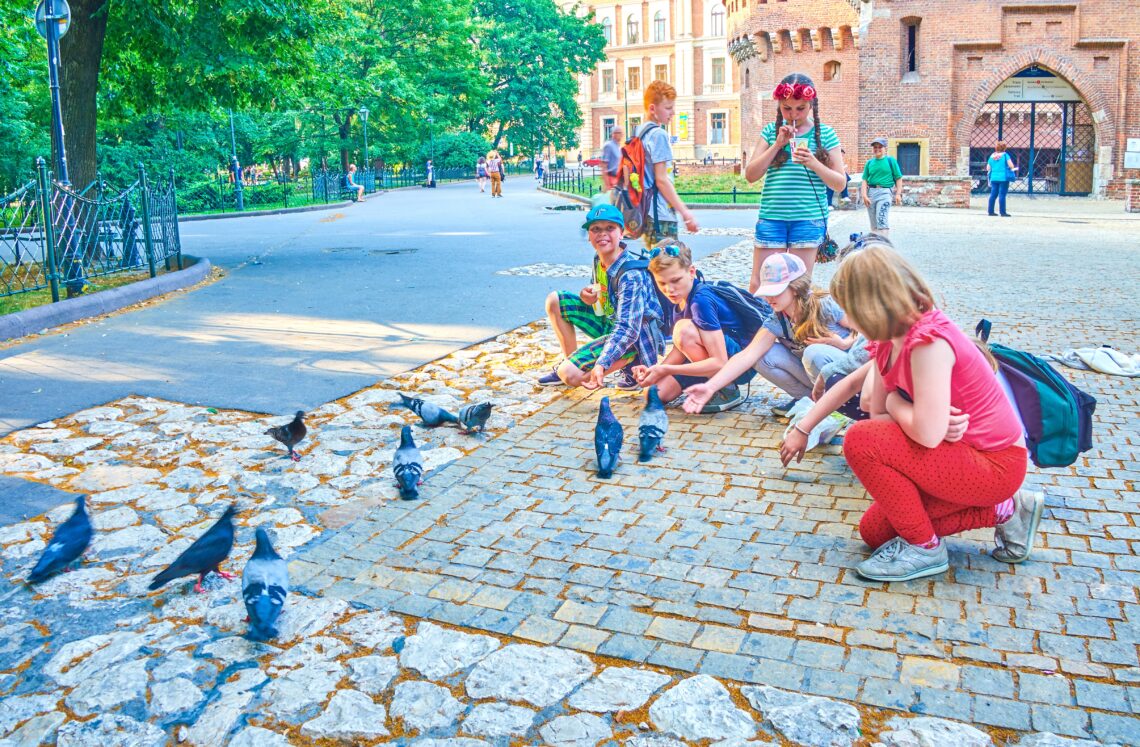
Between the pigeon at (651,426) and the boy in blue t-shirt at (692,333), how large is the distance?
82cm

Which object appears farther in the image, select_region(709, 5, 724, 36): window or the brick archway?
select_region(709, 5, 724, 36): window

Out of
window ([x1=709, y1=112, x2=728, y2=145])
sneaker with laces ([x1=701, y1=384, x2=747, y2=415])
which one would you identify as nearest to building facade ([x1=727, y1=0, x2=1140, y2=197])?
sneaker with laces ([x1=701, y1=384, x2=747, y2=415])

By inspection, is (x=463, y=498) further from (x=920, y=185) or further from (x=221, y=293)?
(x=920, y=185)

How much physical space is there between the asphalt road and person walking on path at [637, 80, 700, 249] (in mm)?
2246

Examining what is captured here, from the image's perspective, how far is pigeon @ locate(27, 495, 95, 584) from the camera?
4.32 metres

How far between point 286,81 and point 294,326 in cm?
889

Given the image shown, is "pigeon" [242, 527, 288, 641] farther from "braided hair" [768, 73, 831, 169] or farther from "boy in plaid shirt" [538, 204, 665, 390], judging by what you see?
"braided hair" [768, 73, 831, 169]

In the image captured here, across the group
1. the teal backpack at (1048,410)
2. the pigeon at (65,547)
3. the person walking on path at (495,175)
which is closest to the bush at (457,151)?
the person walking on path at (495,175)

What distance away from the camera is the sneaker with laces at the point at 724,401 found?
6.73 metres

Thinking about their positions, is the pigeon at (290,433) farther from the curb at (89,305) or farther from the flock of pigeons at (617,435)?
the curb at (89,305)

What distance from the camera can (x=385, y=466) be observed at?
585 centimetres

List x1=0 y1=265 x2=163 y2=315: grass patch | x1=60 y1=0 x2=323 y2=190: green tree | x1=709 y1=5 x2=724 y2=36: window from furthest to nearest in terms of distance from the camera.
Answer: x1=709 y1=5 x2=724 y2=36: window < x1=60 y1=0 x2=323 y2=190: green tree < x1=0 y1=265 x2=163 y2=315: grass patch

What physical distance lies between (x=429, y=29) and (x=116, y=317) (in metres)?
43.5

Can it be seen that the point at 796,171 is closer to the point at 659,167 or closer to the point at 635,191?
the point at 659,167
